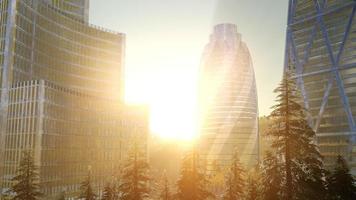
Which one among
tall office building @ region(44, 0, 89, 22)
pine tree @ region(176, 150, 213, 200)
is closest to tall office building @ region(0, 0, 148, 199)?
tall office building @ region(44, 0, 89, 22)

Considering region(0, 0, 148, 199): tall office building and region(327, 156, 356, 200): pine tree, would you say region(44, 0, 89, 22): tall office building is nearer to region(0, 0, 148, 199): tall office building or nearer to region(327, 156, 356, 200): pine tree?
region(0, 0, 148, 199): tall office building

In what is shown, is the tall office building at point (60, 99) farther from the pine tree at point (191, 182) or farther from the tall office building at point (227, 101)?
the tall office building at point (227, 101)

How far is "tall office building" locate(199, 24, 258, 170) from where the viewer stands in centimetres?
18025

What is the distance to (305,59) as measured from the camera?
11531 cm

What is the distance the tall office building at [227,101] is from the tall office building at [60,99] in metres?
66.8

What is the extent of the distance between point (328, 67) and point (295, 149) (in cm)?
9272

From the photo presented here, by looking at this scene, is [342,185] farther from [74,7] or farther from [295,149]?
[74,7]

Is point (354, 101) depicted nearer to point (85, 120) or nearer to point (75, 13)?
point (85, 120)

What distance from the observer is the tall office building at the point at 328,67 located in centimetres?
10338

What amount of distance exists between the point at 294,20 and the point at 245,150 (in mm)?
75316

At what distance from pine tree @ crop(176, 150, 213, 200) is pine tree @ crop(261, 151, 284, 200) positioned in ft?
39.0

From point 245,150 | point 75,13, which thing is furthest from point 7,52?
point 245,150

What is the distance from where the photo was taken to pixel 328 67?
109 metres

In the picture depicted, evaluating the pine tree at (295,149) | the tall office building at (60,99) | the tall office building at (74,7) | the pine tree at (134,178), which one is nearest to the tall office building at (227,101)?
the tall office building at (60,99)
